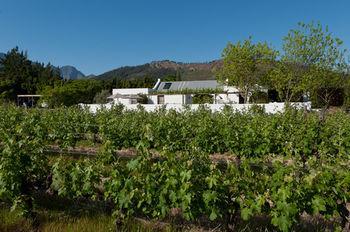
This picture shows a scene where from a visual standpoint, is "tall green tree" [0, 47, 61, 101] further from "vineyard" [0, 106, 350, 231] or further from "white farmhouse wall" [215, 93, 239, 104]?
"vineyard" [0, 106, 350, 231]

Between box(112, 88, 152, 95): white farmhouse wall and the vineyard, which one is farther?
box(112, 88, 152, 95): white farmhouse wall

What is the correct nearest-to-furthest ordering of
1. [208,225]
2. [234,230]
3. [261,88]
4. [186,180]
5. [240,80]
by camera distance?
[186,180], [234,230], [208,225], [240,80], [261,88]

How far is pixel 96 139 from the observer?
1153 centimetres

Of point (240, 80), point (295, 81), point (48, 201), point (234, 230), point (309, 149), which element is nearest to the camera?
point (234, 230)

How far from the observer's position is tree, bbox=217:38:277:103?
114 ft

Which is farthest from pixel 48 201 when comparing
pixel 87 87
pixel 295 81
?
pixel 87 87

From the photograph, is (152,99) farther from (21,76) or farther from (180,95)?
(21,76)

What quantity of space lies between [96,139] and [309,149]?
22.0 ft

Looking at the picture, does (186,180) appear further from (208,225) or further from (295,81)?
(295,81)

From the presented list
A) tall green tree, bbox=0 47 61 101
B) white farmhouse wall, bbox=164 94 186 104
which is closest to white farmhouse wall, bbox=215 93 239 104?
white farmhouse wall, bbox=164 94 186 104

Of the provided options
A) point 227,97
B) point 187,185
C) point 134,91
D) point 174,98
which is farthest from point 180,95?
point 187,185

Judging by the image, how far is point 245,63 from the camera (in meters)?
34.8

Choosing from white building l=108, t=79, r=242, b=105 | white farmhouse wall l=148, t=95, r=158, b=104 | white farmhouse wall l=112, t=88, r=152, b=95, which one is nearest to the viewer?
white building l=108, t=79, r=242, b=105

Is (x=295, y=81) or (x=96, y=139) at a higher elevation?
(x=295, y=81)
